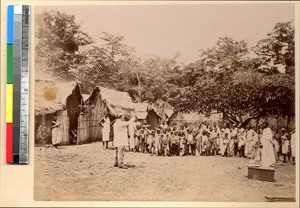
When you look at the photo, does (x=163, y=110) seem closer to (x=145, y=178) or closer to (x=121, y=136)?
(x=121, y=136)

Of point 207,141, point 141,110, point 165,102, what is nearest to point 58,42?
point 141,110

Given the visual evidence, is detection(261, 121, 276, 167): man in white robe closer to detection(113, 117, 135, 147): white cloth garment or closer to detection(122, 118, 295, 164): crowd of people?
detection(122, 118, 295, 164): crowd of people

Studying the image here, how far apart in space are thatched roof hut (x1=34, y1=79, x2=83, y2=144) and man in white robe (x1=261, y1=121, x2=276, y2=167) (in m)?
1.29

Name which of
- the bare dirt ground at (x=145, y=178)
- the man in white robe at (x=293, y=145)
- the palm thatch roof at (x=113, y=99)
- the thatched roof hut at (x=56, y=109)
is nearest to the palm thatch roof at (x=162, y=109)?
the palm thatch roof at (x=113, y=99)

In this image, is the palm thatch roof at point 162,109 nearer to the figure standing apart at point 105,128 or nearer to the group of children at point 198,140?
the group of children at point 198,140

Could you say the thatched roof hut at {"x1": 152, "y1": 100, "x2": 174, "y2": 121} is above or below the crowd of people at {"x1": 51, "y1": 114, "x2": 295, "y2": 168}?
above

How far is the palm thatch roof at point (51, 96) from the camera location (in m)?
2.81

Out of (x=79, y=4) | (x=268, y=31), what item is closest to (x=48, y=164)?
(x=79, y=4)

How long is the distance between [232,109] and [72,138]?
1.13 meters

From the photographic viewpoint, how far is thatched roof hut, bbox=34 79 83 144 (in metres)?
2.81

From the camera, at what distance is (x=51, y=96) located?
2.82 meters

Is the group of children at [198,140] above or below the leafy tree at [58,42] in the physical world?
below

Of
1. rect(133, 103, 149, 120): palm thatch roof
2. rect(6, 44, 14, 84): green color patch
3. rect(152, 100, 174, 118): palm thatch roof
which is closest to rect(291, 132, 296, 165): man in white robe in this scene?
rect(152, 100, 174, 118): palm thatch roof

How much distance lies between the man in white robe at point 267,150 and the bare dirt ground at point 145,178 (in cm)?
7
